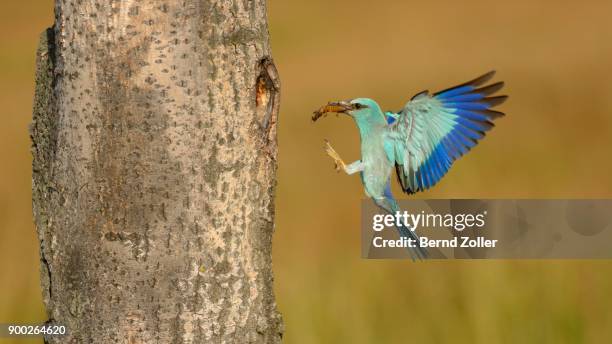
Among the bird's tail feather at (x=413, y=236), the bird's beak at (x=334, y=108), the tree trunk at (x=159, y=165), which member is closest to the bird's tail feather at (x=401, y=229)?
the bird's tail feather at (x=413, y=236)

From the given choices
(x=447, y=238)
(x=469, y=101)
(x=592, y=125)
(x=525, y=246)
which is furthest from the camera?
(x=592, y=125)

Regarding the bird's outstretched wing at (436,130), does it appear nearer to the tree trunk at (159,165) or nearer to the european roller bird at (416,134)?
the european roller bird at (416,134)

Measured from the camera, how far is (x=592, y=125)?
621 centimetres

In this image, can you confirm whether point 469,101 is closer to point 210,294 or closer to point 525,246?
Answer: point 210,294

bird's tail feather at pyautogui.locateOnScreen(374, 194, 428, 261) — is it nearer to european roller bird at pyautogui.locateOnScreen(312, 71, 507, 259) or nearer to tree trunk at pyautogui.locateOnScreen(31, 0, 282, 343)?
european roller bird at pyautogui.locateOnScreen(312, 71, 507, 259)

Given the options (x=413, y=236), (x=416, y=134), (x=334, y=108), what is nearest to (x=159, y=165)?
(x=334, y=108)

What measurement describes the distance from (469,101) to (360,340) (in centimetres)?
195

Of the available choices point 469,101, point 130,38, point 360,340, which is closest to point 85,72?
point 130,38

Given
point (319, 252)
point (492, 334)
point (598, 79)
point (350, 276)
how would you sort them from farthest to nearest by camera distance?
point (598, 79) < point (319, 252) < point (350, 276) < point (492, 334)

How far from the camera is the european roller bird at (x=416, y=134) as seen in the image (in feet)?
8.00

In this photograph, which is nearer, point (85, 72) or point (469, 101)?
point (85, 72)

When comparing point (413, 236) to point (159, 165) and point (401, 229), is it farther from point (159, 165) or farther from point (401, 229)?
point (159, 165)

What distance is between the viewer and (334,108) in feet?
8.09

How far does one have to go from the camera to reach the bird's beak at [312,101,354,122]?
245 cm
